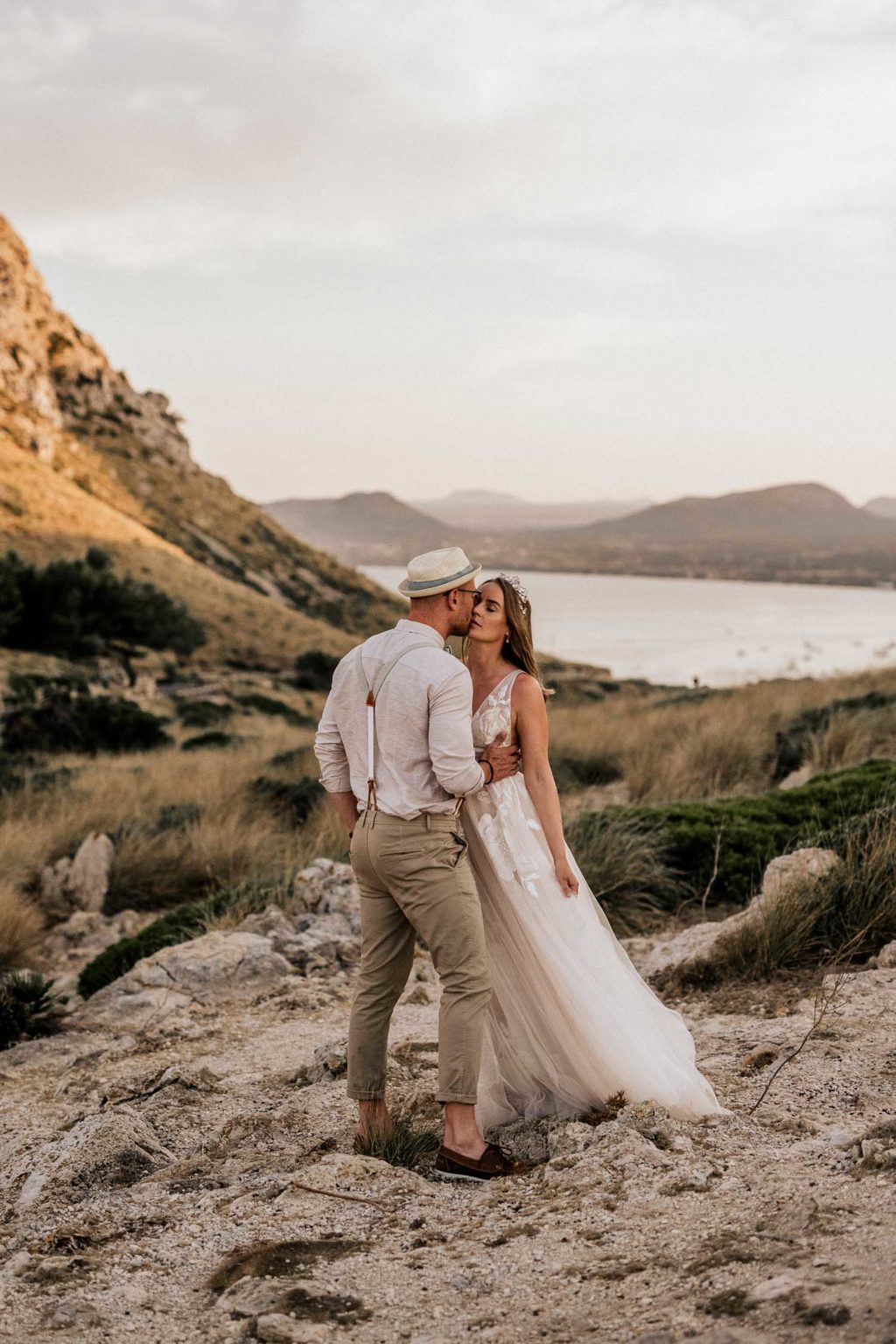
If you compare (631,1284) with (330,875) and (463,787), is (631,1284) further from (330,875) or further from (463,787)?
(330,875)

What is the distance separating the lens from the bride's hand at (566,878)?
408 centimetres

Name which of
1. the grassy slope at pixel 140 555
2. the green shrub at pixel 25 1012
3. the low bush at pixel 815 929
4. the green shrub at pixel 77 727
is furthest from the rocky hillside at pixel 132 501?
the low bush at pixel 815 929

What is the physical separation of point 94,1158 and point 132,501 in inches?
2570

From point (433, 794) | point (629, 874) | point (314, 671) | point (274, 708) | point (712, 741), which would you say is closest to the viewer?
point (433, 794)

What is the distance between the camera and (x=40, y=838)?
9.59 m

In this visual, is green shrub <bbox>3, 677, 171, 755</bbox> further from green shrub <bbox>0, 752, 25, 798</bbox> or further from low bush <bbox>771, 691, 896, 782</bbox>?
low bush <bbox>771, 691, 896, 782</bbox>

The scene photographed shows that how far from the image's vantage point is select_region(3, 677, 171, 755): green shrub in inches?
651

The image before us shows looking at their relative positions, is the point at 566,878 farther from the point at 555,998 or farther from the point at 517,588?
the point at 517,588

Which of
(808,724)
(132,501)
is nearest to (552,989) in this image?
(808,724)

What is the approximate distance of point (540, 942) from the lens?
4.08 meters

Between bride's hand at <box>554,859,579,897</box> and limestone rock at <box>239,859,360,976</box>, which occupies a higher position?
bride's hand at <box>554,859,579,897</box>

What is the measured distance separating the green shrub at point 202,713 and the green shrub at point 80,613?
6.14 meters

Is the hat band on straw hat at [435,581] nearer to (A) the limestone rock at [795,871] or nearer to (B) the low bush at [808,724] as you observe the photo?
(A) the limestone rock at [795,871]

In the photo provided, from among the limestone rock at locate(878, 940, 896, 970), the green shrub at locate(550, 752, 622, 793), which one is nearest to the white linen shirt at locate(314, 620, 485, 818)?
the limestone rock at locate(878, 940, 896, 970)
